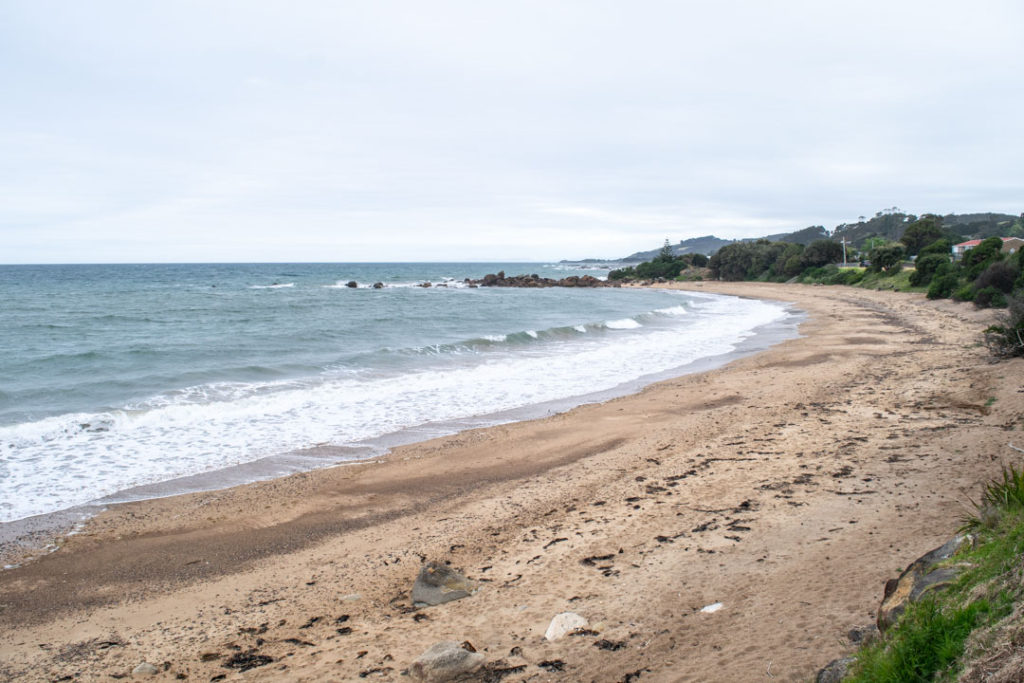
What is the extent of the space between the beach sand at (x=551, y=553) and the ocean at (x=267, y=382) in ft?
5.43

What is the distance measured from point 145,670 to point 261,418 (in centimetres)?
867

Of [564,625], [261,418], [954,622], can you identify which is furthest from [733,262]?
[954,622]

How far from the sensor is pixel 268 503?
27.5 feet

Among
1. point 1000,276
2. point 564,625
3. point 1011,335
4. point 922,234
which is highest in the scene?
point 922,234

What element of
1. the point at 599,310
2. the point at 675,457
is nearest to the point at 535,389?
the point at 675,457

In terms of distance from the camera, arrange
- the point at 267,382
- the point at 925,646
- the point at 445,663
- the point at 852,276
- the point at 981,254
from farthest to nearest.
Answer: the point at 852,276 < the point at 981,254 < the point at 267,382 < the point at 445,663 < the point at 925,646

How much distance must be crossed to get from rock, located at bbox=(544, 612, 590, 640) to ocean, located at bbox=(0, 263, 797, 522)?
246 inches

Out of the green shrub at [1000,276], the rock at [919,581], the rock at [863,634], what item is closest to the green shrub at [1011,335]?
the rock at [919,581]

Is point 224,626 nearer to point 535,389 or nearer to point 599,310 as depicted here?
point 535,389

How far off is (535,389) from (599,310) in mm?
Result: 26261

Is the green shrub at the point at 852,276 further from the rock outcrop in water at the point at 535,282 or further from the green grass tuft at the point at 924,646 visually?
the green grass tuft at the point at 924,646

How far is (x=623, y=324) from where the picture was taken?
3250 cm

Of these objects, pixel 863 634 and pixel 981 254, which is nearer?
pixel 863 634

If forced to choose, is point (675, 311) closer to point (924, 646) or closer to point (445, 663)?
point (445, 663)
